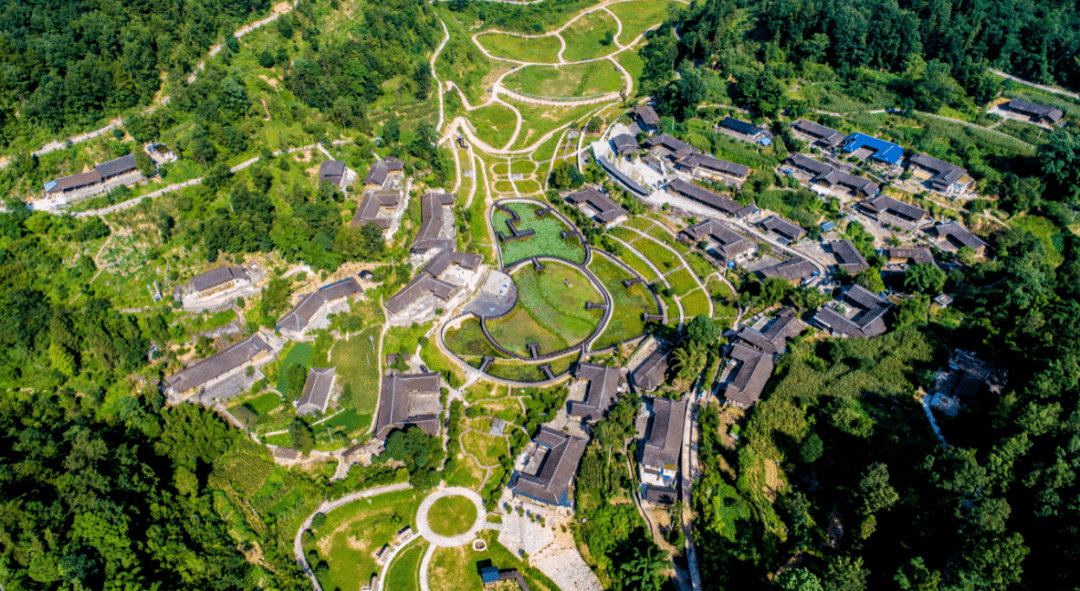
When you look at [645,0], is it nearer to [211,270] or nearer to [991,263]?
[991,263]

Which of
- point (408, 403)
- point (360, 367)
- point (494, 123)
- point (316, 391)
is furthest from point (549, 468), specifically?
point (494, 123)

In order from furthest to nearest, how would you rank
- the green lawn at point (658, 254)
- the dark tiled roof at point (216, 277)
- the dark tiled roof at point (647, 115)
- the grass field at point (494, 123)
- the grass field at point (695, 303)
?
1. the grass field at point (494, 123)
2. the dark tiled roof at point (647, 115)
3. the green lawn at point (658, 254)
4. the grass field at point (695, 303)
5. the dark tiled roof at point (216, 277)

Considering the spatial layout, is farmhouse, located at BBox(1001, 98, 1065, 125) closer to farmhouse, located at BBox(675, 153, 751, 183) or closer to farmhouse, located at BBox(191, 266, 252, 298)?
farmhouse, located at BBox(675, 153, 751, 183)

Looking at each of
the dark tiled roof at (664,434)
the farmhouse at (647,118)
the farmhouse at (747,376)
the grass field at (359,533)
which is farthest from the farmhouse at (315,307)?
the farmhouse at (647,118)

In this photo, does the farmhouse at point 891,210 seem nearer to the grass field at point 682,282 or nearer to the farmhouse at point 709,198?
the farmhouse at point 709,198

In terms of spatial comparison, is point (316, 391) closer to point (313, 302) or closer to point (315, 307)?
point (315, 307)

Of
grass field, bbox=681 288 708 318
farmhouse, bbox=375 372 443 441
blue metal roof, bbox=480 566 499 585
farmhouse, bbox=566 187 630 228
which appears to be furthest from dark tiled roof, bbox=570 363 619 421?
farmhouse, bbox=566 187 630 228
